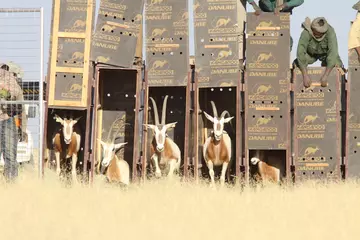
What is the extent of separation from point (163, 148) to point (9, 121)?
3802 millimetres

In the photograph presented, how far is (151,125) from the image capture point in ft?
71.4

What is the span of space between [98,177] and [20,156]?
78.5 inches

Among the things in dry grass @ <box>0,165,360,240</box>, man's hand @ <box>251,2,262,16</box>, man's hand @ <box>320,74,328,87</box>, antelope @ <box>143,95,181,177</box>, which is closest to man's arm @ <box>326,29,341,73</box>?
man's hand @ <box>320,74,328,87</box>

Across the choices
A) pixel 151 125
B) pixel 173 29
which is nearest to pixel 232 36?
pixel 173 29

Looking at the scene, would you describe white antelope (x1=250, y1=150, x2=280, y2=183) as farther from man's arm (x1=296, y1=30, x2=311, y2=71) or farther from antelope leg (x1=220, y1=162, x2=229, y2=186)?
man's arm (x1=296, y1=30, x2=311, y2=71)

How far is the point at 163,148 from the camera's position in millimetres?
21781

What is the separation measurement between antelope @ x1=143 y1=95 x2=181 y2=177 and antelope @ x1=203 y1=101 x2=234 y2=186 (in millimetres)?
651

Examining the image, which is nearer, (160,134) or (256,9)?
(256,9)

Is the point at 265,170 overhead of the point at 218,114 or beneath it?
beneath

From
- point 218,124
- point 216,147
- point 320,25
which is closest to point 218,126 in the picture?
point 218,124

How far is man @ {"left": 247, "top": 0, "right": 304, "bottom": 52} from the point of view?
21.2 meters

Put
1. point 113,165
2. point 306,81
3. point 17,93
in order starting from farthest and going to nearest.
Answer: point 113,165, point 306,81, point 17,93

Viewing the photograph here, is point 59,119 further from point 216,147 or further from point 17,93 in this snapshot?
point 216,147

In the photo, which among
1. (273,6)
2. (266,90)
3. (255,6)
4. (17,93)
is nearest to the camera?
(17,93)
